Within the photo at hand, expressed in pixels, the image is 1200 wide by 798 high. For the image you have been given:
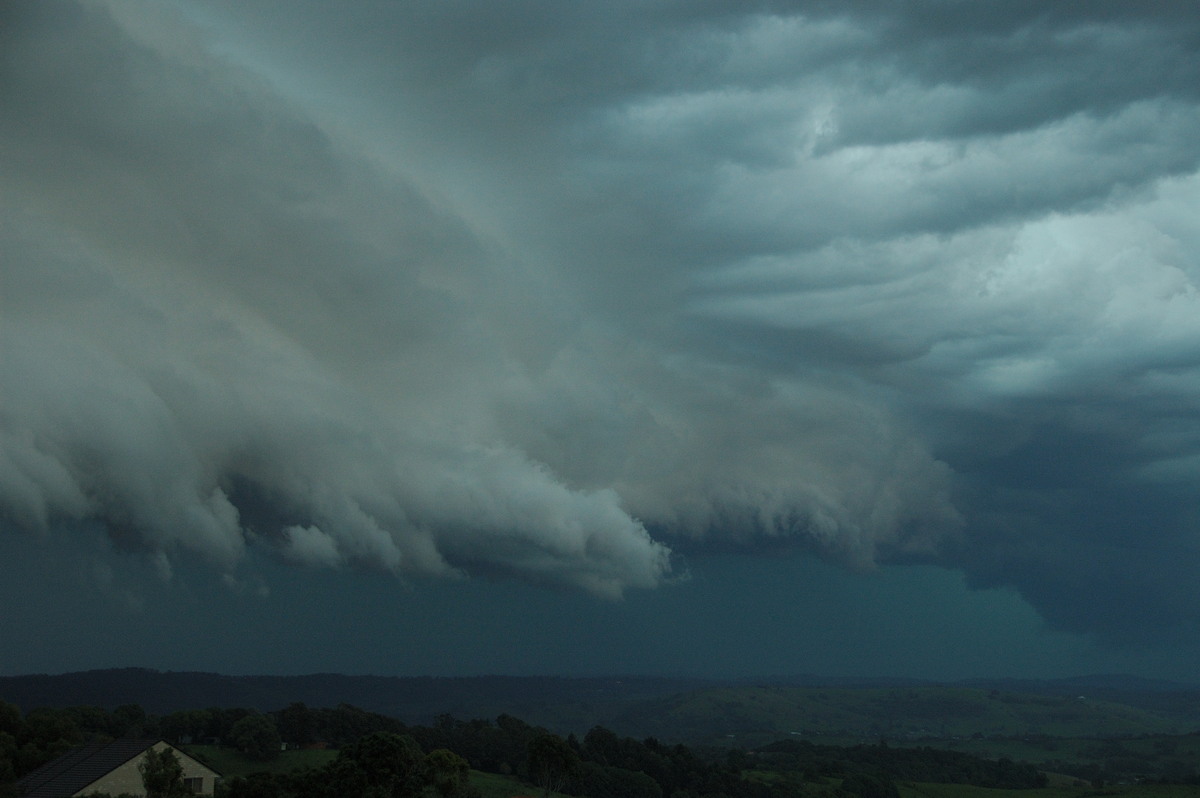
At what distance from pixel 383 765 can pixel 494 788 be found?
95.4 m

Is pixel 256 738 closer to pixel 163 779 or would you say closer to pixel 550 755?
pixel 550 755

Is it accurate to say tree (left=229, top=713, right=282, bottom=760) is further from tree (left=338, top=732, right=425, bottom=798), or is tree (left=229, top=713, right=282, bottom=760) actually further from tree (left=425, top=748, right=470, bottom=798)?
tree (left=338, top=732, right=425, bottom=798)

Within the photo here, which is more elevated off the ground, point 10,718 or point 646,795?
point 10,718

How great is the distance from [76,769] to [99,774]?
14.7ft

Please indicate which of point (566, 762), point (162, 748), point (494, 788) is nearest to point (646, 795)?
point (494, 788)

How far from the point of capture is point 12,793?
10644 centimetres

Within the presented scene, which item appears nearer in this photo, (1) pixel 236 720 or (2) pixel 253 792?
(2) pixel 253 792

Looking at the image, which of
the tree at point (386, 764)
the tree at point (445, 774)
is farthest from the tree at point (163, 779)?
the tree at point (445, 774)

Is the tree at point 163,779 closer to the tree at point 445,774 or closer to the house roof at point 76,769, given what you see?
the house roof at point 76,769

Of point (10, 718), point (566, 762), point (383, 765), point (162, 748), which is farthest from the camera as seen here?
point (10, 718)

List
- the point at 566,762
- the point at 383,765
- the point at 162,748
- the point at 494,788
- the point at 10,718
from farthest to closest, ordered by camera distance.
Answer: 1. the point at 494,788
2. the point at 10,718
3. the point at 566,762
4. the point at 162,748
5. the point at 383,765

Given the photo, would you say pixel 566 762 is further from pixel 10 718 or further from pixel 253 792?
pixel 10 718

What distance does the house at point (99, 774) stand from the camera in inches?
4400

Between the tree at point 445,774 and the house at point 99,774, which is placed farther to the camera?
the house at point 99,774
